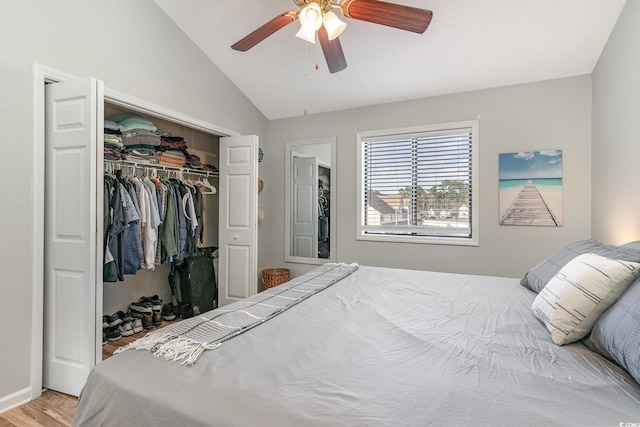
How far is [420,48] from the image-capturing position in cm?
293

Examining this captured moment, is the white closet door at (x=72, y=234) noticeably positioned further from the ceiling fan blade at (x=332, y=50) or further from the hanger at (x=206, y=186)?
the hanger at (x=206, y=186)

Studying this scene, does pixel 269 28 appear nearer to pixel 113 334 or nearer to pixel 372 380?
pixel 372 380

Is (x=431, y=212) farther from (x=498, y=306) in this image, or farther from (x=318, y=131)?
(x=498, y=306)

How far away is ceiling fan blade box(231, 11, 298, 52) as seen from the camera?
6.32ft

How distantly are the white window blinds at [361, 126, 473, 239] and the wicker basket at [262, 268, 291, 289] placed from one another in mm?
1144

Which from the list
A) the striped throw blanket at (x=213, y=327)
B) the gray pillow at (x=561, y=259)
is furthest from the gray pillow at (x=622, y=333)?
the striped throw blanket at (x=213, y=327)

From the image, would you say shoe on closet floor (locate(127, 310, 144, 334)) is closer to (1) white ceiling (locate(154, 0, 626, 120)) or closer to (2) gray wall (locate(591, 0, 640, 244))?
(1) white ceiling (locate(154, 0, 626, 120))

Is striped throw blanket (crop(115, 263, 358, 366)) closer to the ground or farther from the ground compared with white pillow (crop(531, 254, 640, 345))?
closer to the ground

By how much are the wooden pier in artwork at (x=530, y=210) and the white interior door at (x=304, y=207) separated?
7.42 ft

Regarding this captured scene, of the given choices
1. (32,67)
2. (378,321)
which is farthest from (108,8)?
(378,321)

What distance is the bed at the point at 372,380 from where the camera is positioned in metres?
0.81

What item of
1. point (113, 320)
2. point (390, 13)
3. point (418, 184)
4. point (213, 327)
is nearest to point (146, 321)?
point (113, 320)

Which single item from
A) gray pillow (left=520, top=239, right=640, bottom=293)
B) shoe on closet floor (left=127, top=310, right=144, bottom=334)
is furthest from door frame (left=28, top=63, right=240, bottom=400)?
gray pillow (left=520, top=239, right=640, bottom=293)

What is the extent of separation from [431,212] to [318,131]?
173 cm
